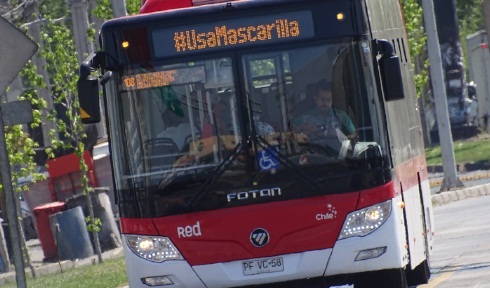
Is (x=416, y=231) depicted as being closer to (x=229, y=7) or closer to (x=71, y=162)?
(x=229, y=7)

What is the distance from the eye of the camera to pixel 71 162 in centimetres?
3281

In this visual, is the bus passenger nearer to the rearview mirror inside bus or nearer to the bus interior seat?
the bus interior seat

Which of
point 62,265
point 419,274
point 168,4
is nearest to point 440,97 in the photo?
point 62,265

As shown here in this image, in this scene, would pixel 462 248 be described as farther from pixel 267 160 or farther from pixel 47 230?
pixel 47 230

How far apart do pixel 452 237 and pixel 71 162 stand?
53.3ft

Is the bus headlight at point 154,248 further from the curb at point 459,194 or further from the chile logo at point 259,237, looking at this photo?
the curb at point 459,194

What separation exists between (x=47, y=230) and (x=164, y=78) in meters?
16.2

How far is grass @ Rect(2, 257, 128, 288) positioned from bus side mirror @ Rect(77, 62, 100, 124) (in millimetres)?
6780

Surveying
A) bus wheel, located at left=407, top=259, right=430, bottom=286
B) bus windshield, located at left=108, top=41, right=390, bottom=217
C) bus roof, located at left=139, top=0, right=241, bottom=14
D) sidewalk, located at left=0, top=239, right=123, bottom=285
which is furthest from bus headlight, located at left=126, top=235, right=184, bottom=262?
sidewalk, located at left=0, top=239, right=123, bottom=285

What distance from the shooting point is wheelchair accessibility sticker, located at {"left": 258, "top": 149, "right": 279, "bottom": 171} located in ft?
33.1

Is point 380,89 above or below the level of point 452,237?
above

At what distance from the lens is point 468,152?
1571 inches

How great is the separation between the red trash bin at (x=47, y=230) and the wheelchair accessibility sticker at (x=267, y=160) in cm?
1641

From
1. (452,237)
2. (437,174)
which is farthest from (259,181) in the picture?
(437,174)
